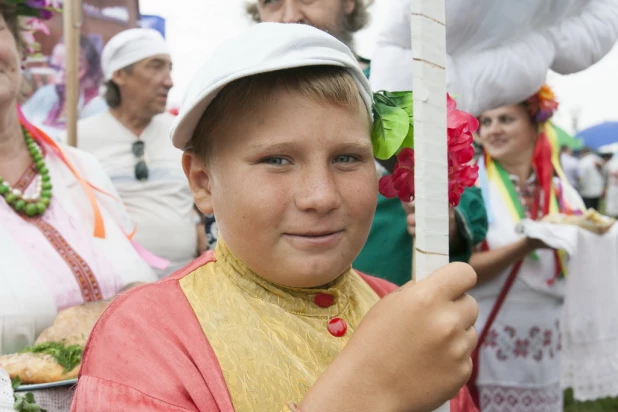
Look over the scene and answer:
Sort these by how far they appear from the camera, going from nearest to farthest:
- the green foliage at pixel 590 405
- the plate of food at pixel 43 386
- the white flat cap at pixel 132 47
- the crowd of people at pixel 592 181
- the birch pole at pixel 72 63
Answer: the plate of food at pixel 43 386 < the birch pole at pixel 72 63 < the white flat cap at pixel 132 47 < the green foliage at pixel 590 405 < the crowd of people at pixel 592 181

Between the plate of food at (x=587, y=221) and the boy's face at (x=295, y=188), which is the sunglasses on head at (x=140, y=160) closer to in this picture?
the plate of food at (x=587, y=221)

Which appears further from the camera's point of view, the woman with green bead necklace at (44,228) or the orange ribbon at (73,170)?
the orange ribbon at (73,170)

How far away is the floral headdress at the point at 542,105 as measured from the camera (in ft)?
11.7

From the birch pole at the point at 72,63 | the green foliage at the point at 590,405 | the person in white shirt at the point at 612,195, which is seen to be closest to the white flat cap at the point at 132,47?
the birch pole at the point at 72,63

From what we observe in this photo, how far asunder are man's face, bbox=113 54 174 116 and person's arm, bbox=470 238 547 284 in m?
1.82

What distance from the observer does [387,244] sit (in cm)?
Result: 222

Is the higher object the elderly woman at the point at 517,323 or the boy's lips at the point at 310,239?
Result: the boy's lips at the point at 310,239

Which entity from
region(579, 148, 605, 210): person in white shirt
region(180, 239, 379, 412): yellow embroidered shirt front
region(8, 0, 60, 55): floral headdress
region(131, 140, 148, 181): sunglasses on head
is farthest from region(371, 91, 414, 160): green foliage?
region(579, 148, 605, 210): person in white shirt

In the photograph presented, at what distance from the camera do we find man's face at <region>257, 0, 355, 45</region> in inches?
96.7

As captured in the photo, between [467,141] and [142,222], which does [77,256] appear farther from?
[142,222]

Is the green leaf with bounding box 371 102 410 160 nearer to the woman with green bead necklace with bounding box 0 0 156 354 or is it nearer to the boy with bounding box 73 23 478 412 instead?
the boy with bounding box 73 23 478 412

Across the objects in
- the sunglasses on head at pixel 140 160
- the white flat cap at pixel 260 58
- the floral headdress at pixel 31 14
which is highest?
the floral headdress at pixel 31 14

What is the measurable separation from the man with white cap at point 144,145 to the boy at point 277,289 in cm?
197

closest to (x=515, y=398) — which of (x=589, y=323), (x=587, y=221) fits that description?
(x=589, y=323)
